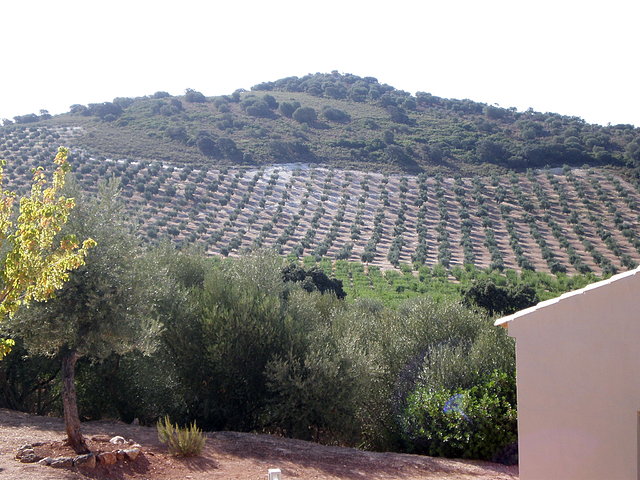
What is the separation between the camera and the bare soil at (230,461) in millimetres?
10297

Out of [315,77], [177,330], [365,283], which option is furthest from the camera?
[315,77]

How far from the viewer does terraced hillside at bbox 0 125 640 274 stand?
4466 centimetres

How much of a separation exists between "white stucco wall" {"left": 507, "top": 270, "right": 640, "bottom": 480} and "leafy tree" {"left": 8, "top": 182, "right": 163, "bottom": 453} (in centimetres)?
598

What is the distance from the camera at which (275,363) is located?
14.1 meters

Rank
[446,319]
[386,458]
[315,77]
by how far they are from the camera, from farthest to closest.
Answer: [315,77]
[446,319]
[386,458]

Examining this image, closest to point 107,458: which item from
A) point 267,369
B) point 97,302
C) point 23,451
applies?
point 23,451

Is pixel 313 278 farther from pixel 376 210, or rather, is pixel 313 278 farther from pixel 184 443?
pixel 376 210

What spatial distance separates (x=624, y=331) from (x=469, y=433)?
5818 millimetres

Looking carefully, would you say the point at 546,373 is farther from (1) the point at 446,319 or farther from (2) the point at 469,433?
(1) the point at 446,319

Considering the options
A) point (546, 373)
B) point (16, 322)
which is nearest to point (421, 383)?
point (546, 373)

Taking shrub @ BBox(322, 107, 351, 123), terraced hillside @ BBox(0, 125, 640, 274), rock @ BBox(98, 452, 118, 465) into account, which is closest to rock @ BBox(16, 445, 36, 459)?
rock @ BBox(98, 452, 118, 465)

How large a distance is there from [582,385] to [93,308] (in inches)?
272

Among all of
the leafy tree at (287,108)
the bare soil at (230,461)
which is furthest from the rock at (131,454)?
the leafy tree at (287,108)

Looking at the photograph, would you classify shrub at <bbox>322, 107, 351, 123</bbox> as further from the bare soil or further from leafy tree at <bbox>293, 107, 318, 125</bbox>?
the bare soil
